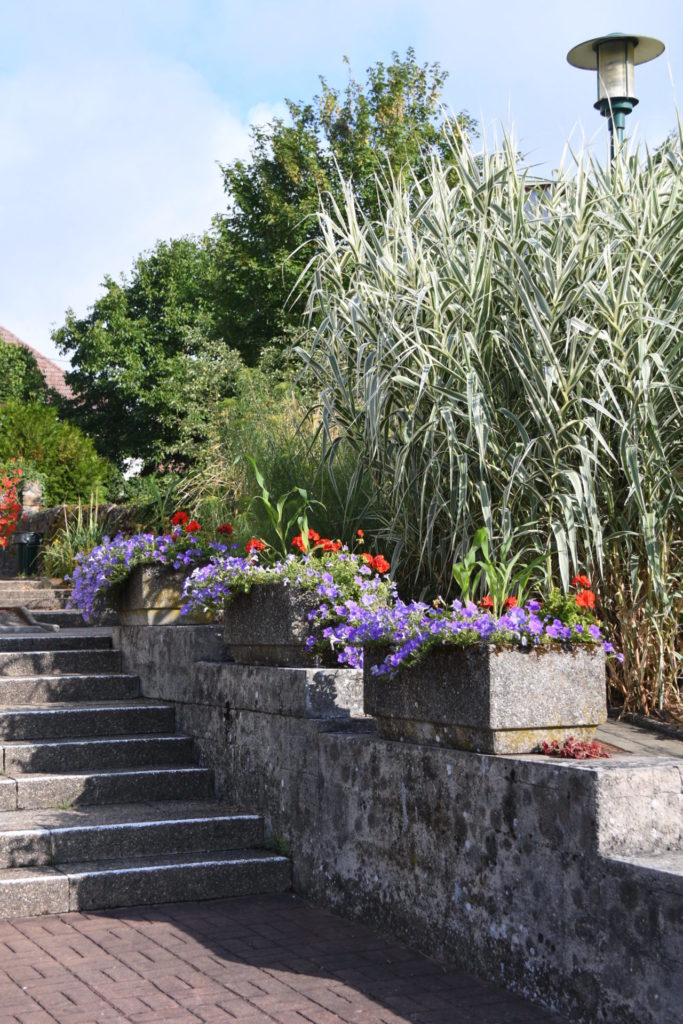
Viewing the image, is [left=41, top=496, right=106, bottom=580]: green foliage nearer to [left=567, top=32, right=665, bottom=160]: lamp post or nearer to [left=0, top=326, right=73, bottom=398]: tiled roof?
[left=567, top=32, right=665, bottom=160]: lamp post

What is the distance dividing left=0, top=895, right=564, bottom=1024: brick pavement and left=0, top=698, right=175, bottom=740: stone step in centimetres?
159

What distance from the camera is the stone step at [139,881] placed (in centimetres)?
467

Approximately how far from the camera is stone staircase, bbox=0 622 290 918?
191 inches

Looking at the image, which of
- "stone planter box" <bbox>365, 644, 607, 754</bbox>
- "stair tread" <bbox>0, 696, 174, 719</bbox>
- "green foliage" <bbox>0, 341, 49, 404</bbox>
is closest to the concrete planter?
"stair tread" <bbox>0, 696, 174, 719</bbox>

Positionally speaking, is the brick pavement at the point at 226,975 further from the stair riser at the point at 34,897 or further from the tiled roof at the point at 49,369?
the tiled roof at the point at 49,369

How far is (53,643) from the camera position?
7312 mm

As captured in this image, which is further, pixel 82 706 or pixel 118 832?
pixel 82 706

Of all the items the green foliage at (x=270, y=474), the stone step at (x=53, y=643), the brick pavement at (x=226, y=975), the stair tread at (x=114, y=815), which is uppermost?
the green foliage at (x=270, y=474)

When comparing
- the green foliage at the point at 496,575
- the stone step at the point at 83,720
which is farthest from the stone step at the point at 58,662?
the green foliage at the point at 496,575

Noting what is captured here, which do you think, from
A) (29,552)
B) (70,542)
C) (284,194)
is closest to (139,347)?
(284,194)

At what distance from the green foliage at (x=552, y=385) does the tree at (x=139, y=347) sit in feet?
72.2

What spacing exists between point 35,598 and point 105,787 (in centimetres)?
542

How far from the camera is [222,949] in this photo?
4.25 meters

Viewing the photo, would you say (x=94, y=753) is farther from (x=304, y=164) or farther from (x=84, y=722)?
(x=304, y=164)
